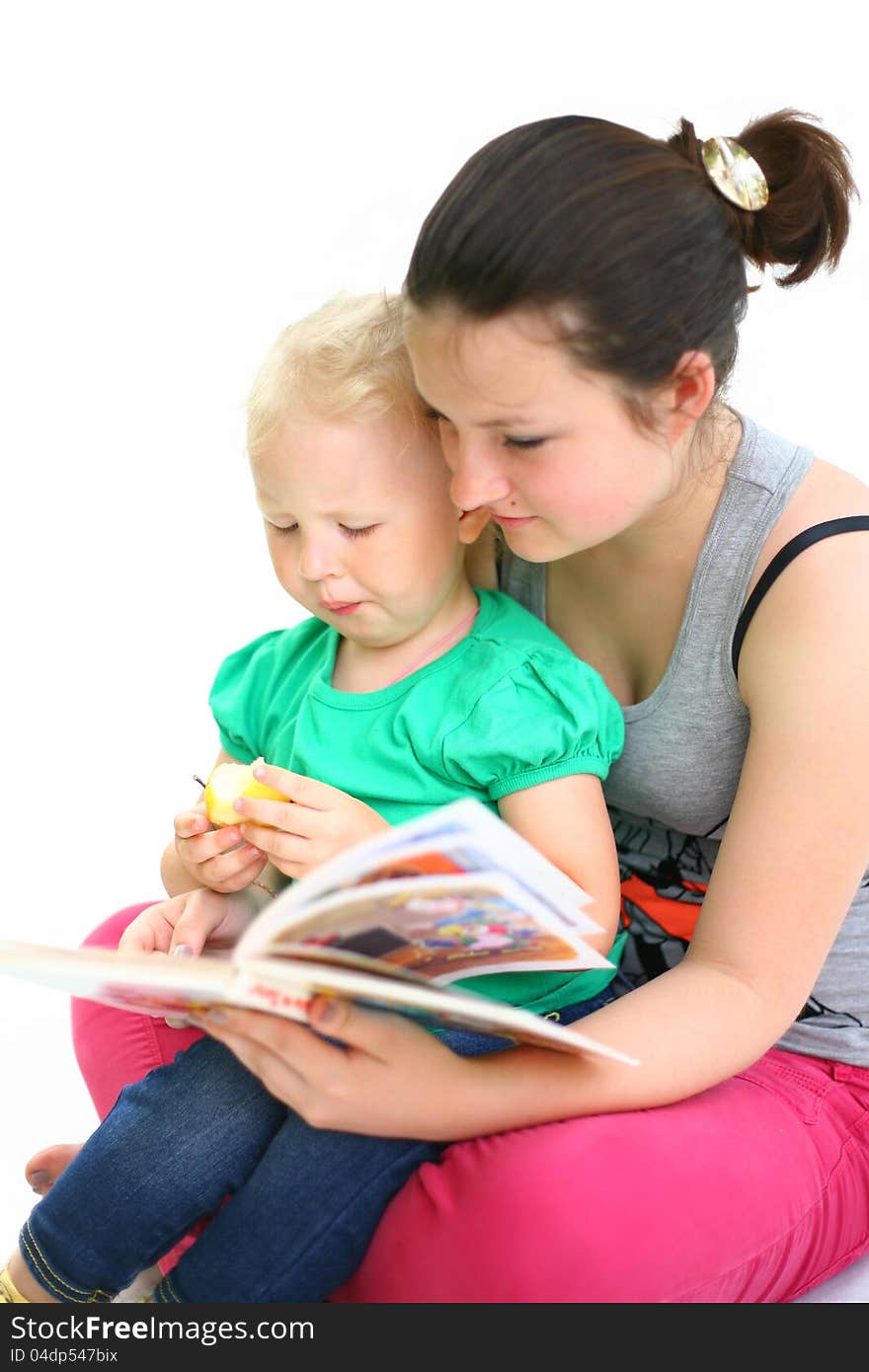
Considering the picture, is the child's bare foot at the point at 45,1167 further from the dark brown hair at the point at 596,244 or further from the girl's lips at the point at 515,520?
the dark brown hair at the point at 596,244

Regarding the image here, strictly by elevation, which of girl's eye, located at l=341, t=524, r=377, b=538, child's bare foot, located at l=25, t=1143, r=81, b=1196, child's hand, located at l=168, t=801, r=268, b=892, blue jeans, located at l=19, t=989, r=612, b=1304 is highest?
girl's eye, located at l=341, t=524, r=377, b=538

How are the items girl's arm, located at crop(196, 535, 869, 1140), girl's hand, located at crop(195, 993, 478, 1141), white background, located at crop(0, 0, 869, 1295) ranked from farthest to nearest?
white background, located at crop(0, 0, 869, 1295)
girl's arm, located at crop(196, 535, 869, 1140)
girl's hand, located at crop(195, 993, 478, 1141)

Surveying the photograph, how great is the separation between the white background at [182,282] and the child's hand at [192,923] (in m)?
0.89

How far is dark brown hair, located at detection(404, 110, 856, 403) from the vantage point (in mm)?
1412

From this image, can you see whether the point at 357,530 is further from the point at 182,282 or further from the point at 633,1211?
the point at 182,282

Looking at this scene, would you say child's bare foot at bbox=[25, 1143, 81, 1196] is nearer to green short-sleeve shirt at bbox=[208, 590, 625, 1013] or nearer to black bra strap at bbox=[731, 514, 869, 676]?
green short-sleeve shirt at bbox=[208, 590, 625, 1013]

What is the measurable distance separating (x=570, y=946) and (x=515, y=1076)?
8.6 inches

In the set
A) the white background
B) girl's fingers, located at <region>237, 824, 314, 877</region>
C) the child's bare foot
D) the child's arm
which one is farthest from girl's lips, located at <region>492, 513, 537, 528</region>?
the white background

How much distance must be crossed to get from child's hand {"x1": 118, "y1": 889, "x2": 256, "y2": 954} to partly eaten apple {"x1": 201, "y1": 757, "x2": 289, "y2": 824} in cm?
15

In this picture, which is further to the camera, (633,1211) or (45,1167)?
(45,1167)

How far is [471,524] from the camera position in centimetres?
169

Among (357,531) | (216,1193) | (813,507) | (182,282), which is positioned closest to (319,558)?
(357,531)

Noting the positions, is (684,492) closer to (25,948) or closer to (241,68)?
(25,948)

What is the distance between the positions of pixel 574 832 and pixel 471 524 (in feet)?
1.08
